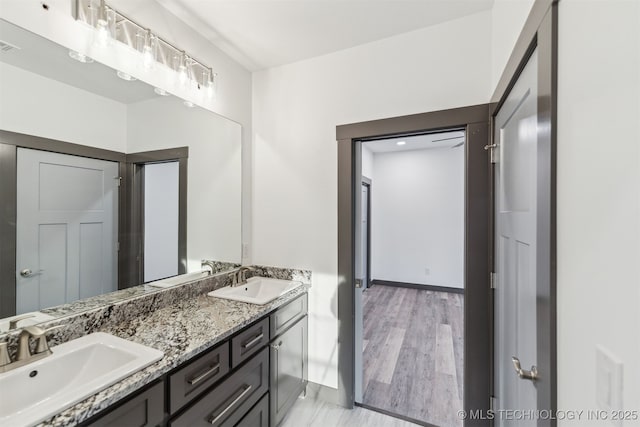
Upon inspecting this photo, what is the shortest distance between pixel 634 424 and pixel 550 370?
0.32 metres

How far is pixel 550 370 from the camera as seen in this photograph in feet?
2.31

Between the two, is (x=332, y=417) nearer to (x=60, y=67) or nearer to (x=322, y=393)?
(x=322, y=393)

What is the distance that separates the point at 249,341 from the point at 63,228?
1053 mm

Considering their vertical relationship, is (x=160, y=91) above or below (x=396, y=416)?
above

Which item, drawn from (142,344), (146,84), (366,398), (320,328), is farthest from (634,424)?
(146,84)

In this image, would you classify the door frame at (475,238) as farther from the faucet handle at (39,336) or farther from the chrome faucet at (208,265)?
the faucet handle at (39,336)

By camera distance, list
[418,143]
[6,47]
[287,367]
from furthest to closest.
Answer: [418,143] → [287,367] → [6,47]

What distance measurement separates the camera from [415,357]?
2656 millimetres

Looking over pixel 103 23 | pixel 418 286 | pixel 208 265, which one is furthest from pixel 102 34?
pixel 418 286

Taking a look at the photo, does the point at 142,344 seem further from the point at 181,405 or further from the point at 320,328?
the point at 320,328

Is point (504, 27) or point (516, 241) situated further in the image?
point (504, 27)

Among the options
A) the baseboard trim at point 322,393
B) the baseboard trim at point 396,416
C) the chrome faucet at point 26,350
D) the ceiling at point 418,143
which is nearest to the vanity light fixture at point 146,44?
the chrome faucet at point 26,350

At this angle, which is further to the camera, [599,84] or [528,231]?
[528,231]

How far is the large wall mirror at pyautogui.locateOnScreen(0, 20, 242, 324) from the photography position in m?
1.08
